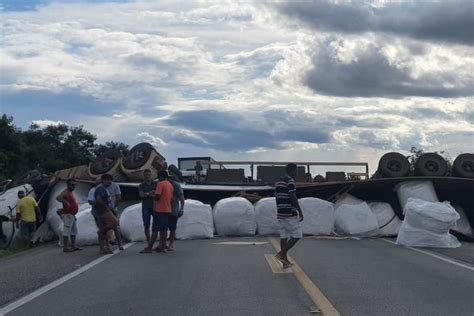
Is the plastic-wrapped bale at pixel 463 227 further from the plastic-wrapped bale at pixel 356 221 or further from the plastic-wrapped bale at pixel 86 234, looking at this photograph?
the plastic-wrapped bale at pixel 86 234

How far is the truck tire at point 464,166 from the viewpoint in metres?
21.6

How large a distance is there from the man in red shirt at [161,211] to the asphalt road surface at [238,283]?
432mm

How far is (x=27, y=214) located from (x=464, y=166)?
13.1m

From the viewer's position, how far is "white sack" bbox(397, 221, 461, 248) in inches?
654

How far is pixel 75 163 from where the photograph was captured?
2277 inches

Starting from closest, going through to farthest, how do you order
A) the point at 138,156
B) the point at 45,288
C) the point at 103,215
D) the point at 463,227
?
the point at 45,288, the point at 103,215, the point at 463,227, the point at 138,156

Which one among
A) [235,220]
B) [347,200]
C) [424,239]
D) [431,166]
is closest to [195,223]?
[235,220]

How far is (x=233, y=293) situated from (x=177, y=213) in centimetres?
660

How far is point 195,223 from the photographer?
61.6 feet

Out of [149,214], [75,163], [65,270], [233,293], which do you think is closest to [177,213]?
[149,214]

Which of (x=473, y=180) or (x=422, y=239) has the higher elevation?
(x=473, y=180)

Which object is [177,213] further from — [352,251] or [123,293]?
[123,293]

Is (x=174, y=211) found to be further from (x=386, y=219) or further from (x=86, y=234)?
(x=386, y=219)

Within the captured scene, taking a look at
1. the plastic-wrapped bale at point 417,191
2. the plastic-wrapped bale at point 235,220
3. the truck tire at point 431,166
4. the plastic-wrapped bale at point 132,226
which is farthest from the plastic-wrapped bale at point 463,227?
the plastic-wrapped bale at point 132,226
